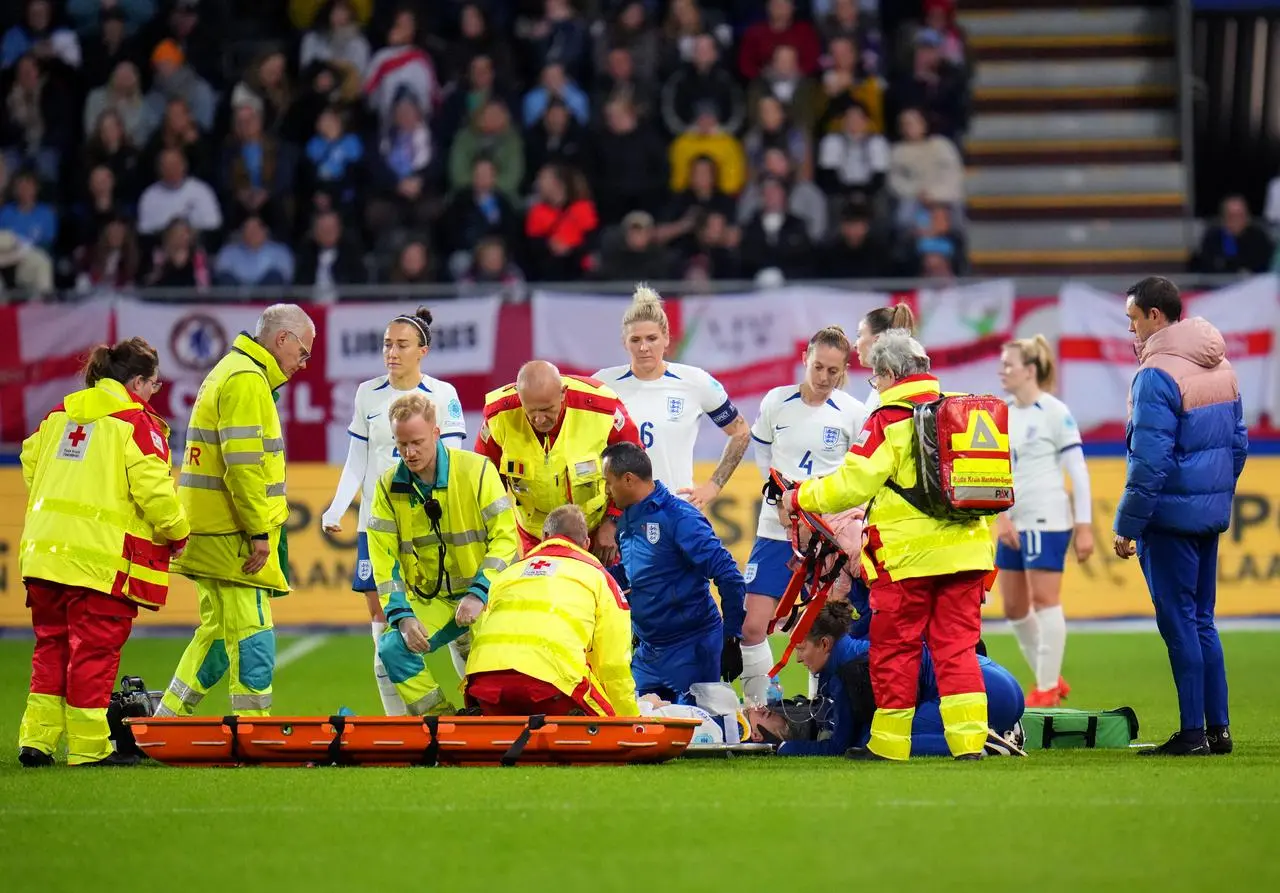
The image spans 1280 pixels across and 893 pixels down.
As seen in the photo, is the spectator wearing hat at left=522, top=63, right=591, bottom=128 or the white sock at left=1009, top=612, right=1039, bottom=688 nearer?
the white sock at left=1009, top=612, right=1039, bottom=688

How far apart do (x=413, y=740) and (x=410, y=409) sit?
1616 mm

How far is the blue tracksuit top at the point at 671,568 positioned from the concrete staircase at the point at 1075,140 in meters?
12.7

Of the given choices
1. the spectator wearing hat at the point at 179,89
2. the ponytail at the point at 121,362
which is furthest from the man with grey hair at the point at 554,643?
the spectator wearing hat at the point at 179,89

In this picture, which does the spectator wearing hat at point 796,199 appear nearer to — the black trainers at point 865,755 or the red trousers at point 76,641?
the black trainers at point 865,755

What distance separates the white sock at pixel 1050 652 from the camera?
1229 cm

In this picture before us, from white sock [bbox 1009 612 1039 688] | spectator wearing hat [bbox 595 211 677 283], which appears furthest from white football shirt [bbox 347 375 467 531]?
spectator wearing hat [bbox 595 211 677 283]

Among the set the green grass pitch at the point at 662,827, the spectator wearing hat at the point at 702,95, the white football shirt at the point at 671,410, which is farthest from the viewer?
the spectator wearing hat at the point at 702,95

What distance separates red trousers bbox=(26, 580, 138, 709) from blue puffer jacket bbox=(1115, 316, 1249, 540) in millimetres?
4809

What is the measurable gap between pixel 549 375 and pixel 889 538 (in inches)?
81.2

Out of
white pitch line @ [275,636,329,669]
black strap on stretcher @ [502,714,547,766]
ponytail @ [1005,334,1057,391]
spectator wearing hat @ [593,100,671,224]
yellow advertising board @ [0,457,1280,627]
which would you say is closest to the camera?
black strap on stretcher @ [502,714,547,766]

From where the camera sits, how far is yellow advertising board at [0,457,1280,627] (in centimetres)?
1608

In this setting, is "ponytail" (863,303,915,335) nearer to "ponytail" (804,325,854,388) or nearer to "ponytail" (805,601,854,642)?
"ponytail" (804,325,854,388)

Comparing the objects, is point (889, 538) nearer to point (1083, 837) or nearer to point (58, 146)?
point (1083, 837)

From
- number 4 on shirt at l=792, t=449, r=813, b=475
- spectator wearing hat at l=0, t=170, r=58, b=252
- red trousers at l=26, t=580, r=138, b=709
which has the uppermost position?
spectator wearing hat at l=0, t=170, r=58, b=252
